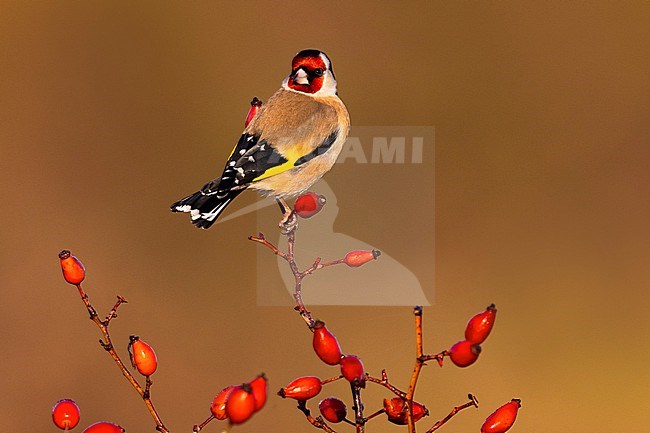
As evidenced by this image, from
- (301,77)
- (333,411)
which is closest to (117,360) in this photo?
(333,411)

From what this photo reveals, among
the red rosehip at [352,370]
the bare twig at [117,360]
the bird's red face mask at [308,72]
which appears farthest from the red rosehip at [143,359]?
the bird's red face mask at [308,72]

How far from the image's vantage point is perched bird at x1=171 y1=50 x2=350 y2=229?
1.73 feet

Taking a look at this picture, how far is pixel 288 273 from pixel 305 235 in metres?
0.03

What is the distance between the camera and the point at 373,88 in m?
1.36

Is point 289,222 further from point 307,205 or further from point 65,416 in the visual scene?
point 65,416

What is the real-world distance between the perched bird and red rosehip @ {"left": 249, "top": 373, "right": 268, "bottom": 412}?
0.62ft

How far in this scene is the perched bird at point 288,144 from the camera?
528mm

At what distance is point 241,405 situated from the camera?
13.0 inches

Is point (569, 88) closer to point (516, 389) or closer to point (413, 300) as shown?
point (516, 389)

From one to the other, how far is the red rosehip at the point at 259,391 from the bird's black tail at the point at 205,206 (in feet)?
0.60

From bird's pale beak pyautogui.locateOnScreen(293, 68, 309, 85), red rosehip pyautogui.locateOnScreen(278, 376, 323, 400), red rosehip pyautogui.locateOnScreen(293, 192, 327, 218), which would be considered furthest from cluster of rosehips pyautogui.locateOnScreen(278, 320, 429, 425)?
bird's pale beak pyautogui.locateOnScreen(293, 68, 309, 85)

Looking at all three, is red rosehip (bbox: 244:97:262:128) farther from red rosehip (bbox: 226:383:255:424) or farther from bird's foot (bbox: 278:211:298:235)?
red rosehip (bbox: 226:383:255:424)

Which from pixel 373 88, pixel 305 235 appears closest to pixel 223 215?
pixel 305 235

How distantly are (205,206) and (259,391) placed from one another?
0.20 metres
